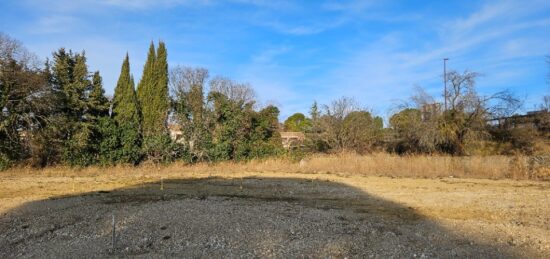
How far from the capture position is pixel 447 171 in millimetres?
18031

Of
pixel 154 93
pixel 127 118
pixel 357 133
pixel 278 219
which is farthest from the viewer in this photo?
pixel 357 133

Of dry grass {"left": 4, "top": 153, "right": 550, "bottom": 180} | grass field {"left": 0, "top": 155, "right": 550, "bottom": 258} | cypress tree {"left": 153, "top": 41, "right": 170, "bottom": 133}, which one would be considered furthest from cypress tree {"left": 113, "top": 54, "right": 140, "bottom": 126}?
grass field {"left": 0, "top": 155, "right": 550, "bottom": 258}

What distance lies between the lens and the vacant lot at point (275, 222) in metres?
5.60

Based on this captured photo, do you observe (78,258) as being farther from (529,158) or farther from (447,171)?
(529,158)

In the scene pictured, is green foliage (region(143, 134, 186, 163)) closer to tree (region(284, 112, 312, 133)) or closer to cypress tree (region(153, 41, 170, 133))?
cypress tree (region(153, 41, 170, 133))

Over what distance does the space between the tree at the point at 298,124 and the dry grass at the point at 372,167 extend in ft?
14.2

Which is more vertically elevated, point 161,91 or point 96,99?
point 161,91

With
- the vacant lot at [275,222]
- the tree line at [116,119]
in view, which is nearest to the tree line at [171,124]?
the tree line at [116,119]

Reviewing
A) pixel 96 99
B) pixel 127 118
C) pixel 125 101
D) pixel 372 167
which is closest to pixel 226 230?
pixel 372 167

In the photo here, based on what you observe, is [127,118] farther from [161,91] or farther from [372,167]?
[372,167]

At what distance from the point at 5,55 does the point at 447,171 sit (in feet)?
65.8

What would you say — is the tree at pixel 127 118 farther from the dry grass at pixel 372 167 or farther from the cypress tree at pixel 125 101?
the dry grass at pixel 372 167

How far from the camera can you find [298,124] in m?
36.9

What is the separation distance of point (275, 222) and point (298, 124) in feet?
98.3
